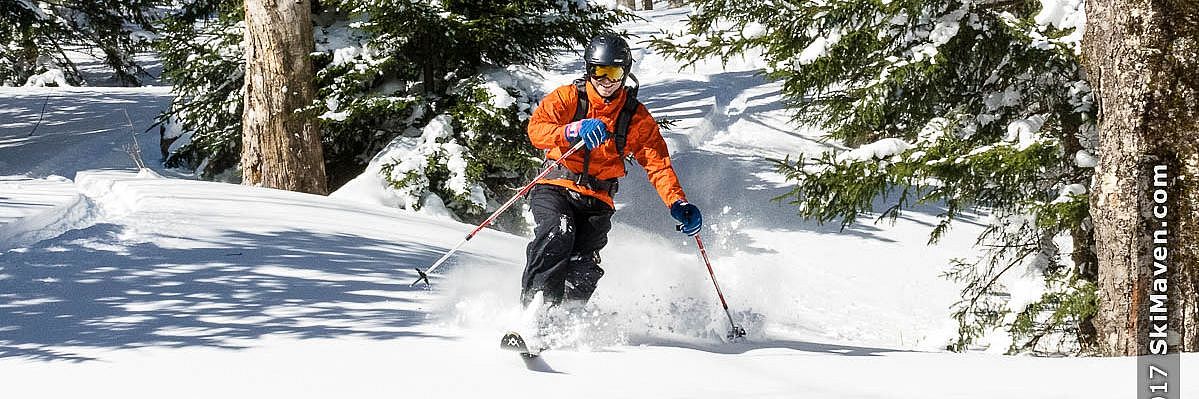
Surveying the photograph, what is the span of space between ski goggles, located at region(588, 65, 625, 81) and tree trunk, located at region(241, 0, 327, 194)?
21.2ft

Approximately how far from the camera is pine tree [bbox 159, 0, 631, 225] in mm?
10914

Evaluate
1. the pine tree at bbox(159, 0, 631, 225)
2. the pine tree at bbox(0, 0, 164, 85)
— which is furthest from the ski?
the pine tree at bbox(0, 0, 164, 85)

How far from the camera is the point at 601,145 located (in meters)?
5.57

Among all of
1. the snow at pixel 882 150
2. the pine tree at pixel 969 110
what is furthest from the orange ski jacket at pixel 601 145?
the snow at pixel 882 150

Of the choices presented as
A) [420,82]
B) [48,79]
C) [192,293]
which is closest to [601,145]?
[192,293]

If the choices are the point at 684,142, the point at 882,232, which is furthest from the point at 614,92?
the point at 684,142

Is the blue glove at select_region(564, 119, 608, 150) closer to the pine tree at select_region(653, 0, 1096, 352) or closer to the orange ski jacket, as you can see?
the orange ski jacket

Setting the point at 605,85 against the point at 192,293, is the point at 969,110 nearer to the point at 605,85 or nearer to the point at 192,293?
the point at 605,85

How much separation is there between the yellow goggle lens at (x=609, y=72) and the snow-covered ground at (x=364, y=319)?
136cm

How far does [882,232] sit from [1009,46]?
8171 mm

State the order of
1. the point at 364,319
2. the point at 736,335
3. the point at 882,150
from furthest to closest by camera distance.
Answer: the point at 882,150 < the point at 736,335 < the point at 364,319

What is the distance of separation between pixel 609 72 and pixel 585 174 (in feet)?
1.94

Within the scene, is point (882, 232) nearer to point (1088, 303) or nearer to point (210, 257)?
point (1088, 303)

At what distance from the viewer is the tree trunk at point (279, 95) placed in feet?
35.8
